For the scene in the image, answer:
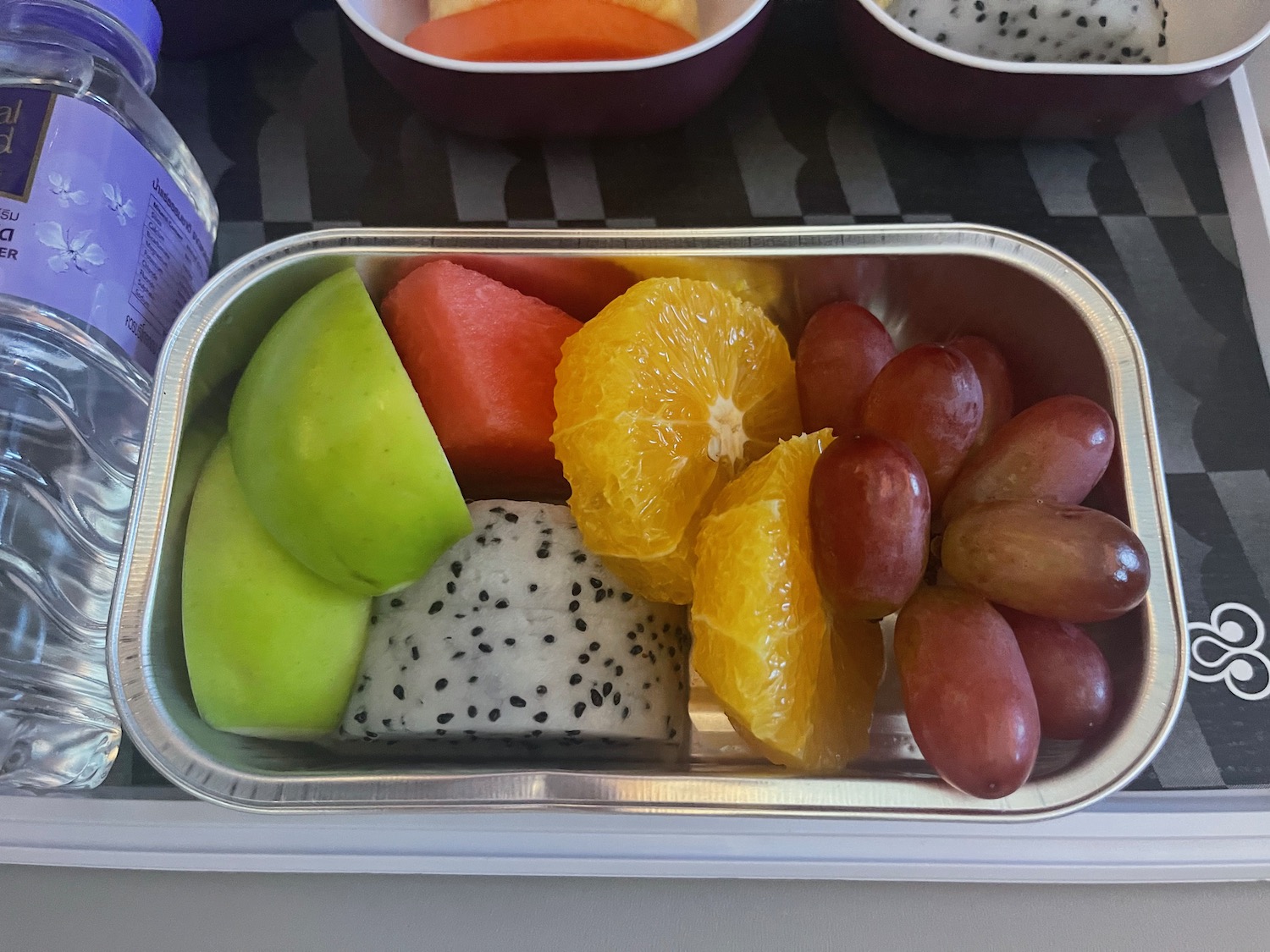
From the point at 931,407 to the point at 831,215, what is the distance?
0.38m

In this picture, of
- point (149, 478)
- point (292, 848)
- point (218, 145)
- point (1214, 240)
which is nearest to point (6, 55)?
point (218, 145)

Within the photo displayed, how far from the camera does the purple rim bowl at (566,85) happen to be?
0.73 meters

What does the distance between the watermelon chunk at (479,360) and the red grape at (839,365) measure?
207mm

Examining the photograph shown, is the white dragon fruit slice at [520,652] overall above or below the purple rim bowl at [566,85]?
below

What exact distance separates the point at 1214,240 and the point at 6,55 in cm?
116

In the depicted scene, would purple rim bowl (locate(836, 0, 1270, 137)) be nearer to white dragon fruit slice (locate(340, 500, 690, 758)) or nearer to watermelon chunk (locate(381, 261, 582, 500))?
watermelon chunk (locate(381, 261, 582, 500))

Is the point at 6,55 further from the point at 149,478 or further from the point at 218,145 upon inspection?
the point at 149,478

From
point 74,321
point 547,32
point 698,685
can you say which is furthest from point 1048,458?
point 74,321

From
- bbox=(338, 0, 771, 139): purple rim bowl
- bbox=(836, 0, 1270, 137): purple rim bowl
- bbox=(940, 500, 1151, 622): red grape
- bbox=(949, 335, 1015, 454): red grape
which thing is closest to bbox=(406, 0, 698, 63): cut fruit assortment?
bbox=(338, 0, 771, 139): purple rim bowl

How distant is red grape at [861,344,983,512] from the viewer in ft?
1.83

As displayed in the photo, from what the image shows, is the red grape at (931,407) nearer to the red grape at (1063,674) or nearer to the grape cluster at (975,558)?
the grape cluster at (975,558)

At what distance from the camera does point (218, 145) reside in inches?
35.0

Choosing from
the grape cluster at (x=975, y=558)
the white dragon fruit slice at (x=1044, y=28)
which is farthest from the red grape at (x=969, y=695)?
the white dragon fruit slice at (x=1044, y=28)

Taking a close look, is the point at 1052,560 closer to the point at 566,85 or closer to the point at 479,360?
the point at 479,360
